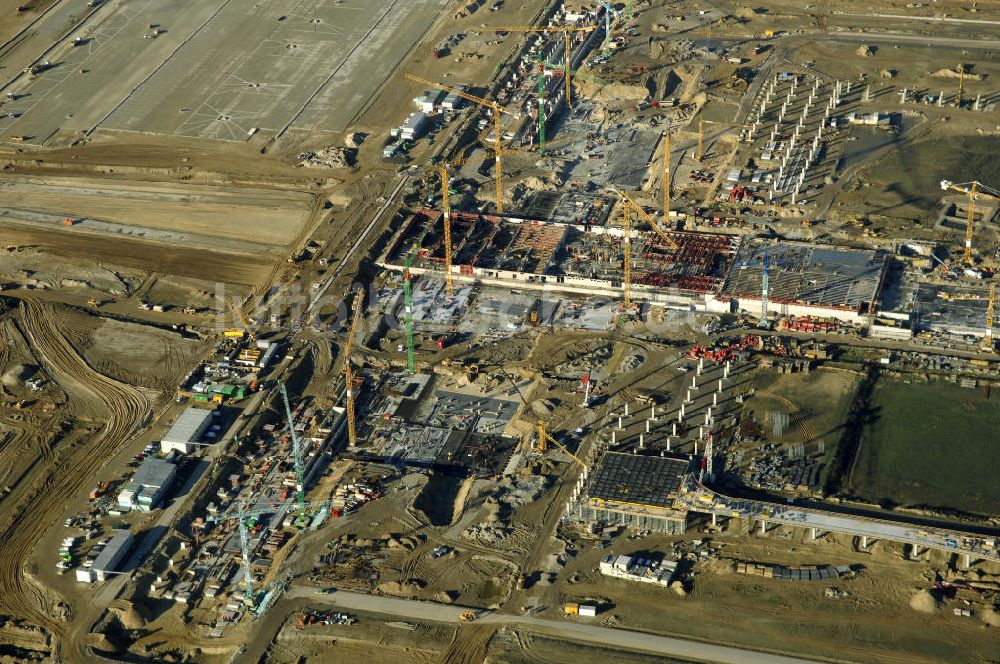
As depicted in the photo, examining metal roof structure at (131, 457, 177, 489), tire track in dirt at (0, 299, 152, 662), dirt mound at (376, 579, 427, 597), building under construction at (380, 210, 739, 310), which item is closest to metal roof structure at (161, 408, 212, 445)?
metal roof structure at (131, 457, 177, 489)

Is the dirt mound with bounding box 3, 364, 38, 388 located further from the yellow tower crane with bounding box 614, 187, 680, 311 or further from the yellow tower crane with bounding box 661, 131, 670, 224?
the yellow tower crane with bounding box 661, 131, 670, 224

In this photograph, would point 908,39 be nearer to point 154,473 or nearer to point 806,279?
point 806,279

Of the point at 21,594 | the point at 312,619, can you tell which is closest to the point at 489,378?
the point at 312,619

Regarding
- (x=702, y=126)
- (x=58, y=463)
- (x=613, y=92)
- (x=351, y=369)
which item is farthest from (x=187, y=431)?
(x=613, y=92)

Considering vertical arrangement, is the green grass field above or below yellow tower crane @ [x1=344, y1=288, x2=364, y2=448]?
below

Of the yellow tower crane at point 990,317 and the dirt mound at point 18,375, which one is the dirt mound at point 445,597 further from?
the yellow tower crane at point 990,317

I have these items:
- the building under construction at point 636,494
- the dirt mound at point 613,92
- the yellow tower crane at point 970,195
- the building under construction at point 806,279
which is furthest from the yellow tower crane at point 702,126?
the building under construction at point 636,494

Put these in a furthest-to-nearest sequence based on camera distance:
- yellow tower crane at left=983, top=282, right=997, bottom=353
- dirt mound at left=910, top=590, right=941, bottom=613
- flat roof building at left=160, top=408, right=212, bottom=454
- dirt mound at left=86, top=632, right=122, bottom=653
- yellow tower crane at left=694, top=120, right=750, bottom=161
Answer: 1. yellow tower crane at left=694, top=120, right=750, bottom=161
2. yellow tower crane at left=983, top=282, right=997, bottom=353
3. flat roof building at left=160, top=408, right=212, bottom=454
4. dirt mound at left=86, top=632, right=122, bottom=653
5. dirt mound at left=910, top=590, right=941, bottom=613
